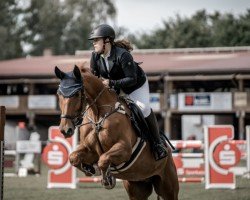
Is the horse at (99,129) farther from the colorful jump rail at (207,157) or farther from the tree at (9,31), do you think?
the tree at (9,31)

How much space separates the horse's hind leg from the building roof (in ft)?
84.8

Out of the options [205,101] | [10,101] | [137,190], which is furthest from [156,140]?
[10,101]

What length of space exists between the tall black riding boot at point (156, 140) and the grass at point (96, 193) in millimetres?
3442

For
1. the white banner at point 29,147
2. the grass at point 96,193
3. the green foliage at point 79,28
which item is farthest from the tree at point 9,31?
the grass at point 96,193

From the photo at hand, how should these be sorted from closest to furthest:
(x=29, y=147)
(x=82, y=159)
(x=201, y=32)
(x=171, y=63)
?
(x=82, y=159) < (x=29, y=147) < (x=171, y=63) < (x=201, y=32)

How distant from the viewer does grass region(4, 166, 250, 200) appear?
11445 mm

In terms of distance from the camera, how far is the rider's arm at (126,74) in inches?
290

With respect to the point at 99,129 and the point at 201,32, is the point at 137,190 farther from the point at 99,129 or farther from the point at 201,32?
the point at 201,32

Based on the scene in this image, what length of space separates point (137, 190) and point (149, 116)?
3.79 feet

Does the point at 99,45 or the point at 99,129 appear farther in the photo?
the point at 99,45

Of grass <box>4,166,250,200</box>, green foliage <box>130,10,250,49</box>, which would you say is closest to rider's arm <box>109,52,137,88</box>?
grass <box>4,166,250,200</box>

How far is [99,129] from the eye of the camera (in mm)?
7105

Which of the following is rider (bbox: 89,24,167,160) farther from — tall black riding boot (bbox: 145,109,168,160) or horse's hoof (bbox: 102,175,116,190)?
horse's hoof (bbox: 102,175,116,190)

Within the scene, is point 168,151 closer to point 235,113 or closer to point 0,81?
point 235,113
